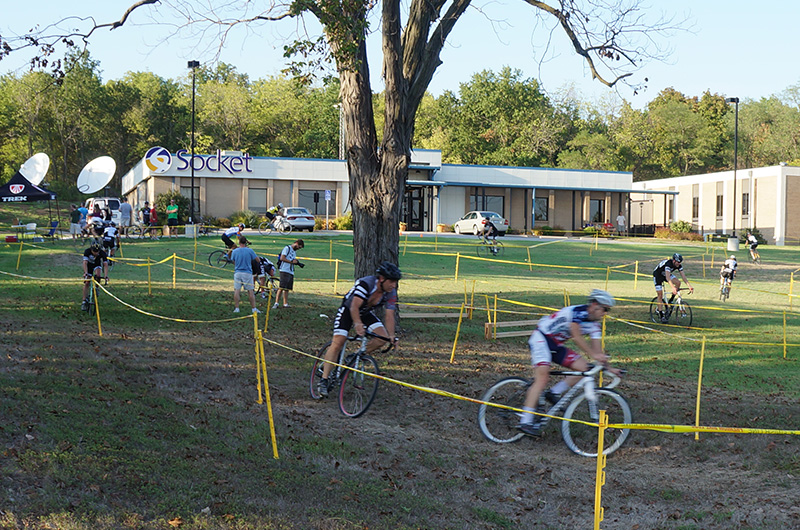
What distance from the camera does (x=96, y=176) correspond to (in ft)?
121

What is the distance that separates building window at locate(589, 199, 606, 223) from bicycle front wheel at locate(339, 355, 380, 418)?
→ 51652 millimetres

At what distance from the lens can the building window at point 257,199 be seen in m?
50.4

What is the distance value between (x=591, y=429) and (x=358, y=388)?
9.62ft

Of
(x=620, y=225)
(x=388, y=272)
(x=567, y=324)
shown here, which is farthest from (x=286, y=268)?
(x=620, y=225)

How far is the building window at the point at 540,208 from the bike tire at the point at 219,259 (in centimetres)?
3522

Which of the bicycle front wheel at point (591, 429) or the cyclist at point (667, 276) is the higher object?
the cyclist at point (667, 276)

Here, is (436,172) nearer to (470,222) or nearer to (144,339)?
(470,222)

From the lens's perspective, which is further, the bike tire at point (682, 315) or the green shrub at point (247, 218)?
the green shrub at point (247, 218)

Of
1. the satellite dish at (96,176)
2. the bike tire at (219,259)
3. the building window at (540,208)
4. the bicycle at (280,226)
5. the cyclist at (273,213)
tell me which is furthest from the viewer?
the building window at (540,208)

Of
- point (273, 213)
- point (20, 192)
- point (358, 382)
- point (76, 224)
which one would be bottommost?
point (358, 382)

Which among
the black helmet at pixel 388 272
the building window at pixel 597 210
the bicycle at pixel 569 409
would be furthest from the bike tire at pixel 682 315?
the building window at pixel 597 210

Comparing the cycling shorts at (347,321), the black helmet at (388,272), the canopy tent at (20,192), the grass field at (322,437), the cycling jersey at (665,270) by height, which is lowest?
the grass field at (322,437)

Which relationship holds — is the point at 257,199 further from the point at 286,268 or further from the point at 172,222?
the point at 286,268

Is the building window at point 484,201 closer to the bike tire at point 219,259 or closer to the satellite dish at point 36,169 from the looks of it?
the satellite dish at point 36,169
